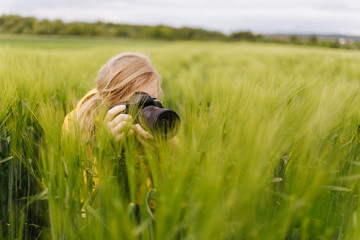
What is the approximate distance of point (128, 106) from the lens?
82 centimetres

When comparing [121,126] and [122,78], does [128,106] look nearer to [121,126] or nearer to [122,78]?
[121,126]

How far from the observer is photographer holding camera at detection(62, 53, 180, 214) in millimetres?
679

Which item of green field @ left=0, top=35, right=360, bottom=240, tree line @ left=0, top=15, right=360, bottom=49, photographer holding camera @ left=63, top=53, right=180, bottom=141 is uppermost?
tree line @ left=0, top=15, right=360, bottom=49

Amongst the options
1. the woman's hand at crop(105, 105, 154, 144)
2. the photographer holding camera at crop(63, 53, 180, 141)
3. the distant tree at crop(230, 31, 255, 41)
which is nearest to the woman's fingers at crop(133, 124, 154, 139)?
the woman's hand at crop(105, 105, 154, 144)

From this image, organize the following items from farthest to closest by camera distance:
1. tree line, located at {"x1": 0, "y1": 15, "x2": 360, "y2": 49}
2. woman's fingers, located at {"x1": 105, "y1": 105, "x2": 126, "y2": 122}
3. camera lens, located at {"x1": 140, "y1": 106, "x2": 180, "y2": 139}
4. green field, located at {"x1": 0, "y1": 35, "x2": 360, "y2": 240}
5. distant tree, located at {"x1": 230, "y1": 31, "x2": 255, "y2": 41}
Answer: distant tree, located at {"x1": 230, "y1": 31, "x2": 255, "y2": 41} → tree line, located at {"x1": 0, "y1": 15, "x2": 360, "y2": 49} → woman's fingers, located at {"x1": 105, "y1": 105, "x2": 126, "y2": 122} → camera lens, located at {"x1": 140, "y1": 106, "x2": 180, "y2": 139} → green field, located at {"x1": 0, "y1": 35, "x2": 360, "y2": 240}

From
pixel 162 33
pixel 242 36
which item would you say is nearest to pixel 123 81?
pixel 162 33

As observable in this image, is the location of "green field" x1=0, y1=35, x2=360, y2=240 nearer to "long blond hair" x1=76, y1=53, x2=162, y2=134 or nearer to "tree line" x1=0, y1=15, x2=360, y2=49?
"long blond hair" x1=76, y1=53, x2=162, y2=134

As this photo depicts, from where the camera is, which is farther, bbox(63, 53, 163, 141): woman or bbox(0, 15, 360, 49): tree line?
bbox(0, 15, 360, 49): tree line

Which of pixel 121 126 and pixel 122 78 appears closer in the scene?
pixel 121 126

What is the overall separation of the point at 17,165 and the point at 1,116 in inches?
9.0

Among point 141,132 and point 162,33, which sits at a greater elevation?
point 162,33

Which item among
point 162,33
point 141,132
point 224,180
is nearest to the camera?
point 224,180

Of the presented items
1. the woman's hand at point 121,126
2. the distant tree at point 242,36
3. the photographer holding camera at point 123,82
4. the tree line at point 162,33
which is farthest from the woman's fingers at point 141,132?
the distant tree at point 242,36

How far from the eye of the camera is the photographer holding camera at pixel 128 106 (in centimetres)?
68
